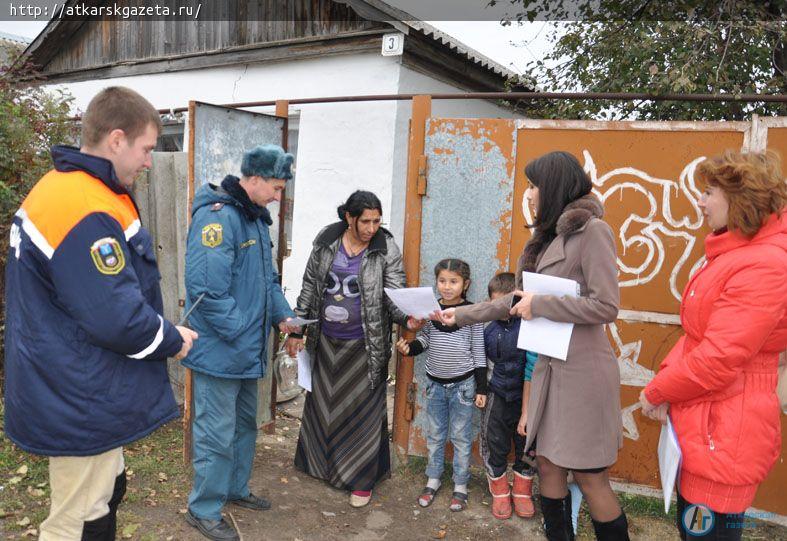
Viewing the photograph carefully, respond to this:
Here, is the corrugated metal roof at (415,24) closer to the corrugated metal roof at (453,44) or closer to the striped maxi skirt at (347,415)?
the corrugated metal roof at (453,44)

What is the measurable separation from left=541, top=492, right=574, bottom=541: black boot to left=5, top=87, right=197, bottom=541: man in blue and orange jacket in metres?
1.80

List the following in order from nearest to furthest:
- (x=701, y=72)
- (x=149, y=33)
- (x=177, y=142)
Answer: (x=701, y=72)
(x=177, y=142)
(x=149, y=33)

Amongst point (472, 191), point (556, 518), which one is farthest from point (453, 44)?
point (556, 518)

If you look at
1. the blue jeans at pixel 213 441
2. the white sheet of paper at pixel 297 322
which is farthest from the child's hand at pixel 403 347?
the blue jeans at pixel 213 441

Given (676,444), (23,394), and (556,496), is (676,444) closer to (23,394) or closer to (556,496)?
(556,496)

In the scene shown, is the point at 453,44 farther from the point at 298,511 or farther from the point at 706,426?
the point at 706,426

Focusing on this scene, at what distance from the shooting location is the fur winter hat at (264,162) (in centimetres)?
322

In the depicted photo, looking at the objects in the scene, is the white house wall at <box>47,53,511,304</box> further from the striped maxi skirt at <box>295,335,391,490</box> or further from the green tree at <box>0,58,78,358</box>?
the striped maxi skirt at <box>295,335,391,490</box>

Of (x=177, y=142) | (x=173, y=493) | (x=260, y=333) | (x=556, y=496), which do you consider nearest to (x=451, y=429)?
(x=556, y=496)

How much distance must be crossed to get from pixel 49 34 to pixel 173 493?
9938mm

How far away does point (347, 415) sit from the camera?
3.95 meters

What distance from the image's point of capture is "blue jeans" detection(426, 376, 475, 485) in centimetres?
383

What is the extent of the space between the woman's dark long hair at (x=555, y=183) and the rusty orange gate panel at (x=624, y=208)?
3.82 ft

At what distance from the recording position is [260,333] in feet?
11.2
